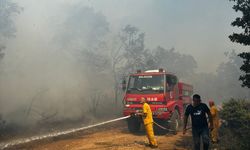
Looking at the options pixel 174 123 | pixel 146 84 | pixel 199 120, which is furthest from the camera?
pixel 146 84

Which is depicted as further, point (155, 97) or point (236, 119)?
point (155, 97)

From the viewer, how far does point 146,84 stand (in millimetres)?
13789

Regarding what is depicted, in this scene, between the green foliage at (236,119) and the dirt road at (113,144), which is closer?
the dirt road at (113,144)

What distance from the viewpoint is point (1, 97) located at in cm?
1595

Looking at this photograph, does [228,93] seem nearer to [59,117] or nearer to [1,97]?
[59,117]

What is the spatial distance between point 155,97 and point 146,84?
0.82 m

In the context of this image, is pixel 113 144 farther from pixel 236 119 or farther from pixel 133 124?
pixel 236 119

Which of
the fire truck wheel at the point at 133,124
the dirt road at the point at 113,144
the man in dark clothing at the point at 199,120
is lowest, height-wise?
the dirt road at the point at 113,144

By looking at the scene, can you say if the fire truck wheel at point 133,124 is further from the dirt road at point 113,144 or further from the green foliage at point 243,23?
the green foliage at point 243,23

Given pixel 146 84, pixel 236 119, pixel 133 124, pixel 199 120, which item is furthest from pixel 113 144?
pixel 236 119

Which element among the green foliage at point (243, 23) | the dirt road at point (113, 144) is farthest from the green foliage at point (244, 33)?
the dirt road at point (113, 144)

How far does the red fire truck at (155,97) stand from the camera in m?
13.2

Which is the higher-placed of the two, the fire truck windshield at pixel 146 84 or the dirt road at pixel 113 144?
the fire truck windshield at pixel 146 84

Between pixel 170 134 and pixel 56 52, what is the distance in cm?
1062
